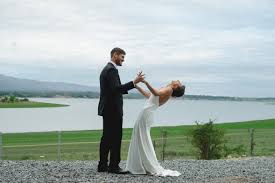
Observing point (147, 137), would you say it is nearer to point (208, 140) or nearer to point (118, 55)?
point (118, 55)

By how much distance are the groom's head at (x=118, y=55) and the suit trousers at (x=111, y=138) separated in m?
0.91

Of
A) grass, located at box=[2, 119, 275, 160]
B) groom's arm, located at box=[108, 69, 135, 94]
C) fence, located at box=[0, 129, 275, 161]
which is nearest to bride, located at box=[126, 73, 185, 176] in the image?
groom's arm, located at box=[108, 69, 135, 94]

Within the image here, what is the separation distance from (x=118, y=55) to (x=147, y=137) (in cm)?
152

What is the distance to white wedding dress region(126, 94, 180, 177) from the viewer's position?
9680 millimetres

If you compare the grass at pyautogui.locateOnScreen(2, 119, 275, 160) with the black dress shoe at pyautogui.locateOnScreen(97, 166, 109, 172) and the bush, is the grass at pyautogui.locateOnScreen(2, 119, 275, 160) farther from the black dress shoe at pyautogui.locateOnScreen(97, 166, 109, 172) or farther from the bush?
the black dress shoe at pyautogui.locateOnScreen(97, 166, 109, 172)

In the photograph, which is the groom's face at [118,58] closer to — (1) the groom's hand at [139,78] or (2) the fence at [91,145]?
(1) the groom's hand at [139,78]

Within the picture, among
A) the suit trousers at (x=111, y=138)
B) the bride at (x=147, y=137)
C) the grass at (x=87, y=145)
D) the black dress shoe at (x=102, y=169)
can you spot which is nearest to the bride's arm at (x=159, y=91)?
the bride at (x=147, y=137)

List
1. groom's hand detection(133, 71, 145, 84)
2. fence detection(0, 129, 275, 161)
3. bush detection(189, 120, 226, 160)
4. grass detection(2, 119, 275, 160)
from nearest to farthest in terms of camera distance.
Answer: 1. groom's hand detection(133, 71, 145, 84)
2. bush detection(189, 120, 226, 160)
3. fence detection(0, 129, 275, 161)
4. grass detection(2, 119, 275, 160)

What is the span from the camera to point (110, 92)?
9414 millimetres

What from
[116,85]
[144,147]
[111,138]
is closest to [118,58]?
[116,85]

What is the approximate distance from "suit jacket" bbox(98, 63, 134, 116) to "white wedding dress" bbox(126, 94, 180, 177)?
0.46 metres

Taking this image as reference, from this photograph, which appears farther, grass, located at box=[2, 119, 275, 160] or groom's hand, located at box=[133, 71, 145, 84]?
grass, located at box=[2, 119, 275, 160]

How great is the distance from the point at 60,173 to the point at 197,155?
8.94m

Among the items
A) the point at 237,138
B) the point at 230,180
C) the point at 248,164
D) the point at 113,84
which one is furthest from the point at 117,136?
the point at 237,138
